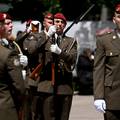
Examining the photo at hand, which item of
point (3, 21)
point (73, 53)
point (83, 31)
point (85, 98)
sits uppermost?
point (3, 21)

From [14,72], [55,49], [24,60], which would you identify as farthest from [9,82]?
[55,49]

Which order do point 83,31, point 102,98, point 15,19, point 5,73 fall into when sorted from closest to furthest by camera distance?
point 5,73
point 102,98
point 83,31
point 15,19

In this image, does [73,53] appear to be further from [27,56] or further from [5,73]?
[5,73]

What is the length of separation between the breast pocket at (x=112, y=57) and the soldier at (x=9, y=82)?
3.67ft

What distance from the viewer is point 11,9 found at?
72.2ft

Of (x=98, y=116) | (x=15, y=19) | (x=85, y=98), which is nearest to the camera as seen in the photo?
(x=98, y=116)

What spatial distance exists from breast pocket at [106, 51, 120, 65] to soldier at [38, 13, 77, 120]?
2.10 metres

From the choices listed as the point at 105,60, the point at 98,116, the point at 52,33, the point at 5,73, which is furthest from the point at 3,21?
the point at 98,116

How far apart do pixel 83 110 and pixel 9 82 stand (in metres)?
8.56

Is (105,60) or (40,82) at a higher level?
(105,60)

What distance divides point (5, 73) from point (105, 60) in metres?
1.26

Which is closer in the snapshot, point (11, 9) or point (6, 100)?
point (6, 100)

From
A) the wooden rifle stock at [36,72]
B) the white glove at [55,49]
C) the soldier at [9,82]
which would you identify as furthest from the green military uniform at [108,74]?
the wooden rifle stock at [36,72]

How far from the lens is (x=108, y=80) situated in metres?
7.78
